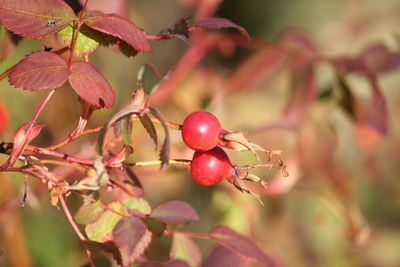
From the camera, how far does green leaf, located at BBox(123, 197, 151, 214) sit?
61 centimetres

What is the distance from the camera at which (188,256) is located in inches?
26.1

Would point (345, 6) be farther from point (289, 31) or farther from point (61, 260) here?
point (61, 260)

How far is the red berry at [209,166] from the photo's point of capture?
20.2 inches

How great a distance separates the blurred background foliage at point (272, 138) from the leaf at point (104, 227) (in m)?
0.15

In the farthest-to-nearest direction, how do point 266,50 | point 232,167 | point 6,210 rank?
point 266,50 → point 6,210 → point 232,167

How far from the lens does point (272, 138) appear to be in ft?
5.91

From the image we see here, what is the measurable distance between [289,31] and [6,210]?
67cm

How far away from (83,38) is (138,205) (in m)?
0.17

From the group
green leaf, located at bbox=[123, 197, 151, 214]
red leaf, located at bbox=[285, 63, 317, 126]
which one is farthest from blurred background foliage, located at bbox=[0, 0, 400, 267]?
green leaf, located at bbox=[123, 197, 151, 214]

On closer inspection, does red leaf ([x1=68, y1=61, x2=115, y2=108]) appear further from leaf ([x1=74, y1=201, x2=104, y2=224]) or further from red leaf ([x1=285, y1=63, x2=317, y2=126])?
red leaf ([x1=285, y1=63, x2=317, y2=126])

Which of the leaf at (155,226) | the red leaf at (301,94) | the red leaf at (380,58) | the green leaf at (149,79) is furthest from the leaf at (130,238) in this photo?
the red leaf at (380,58)

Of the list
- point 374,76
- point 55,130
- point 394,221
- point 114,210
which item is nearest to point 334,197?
point 374,76

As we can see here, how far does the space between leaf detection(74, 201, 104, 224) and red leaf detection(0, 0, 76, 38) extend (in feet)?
0.53

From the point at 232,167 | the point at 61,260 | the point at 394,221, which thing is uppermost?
the point at 232,167
